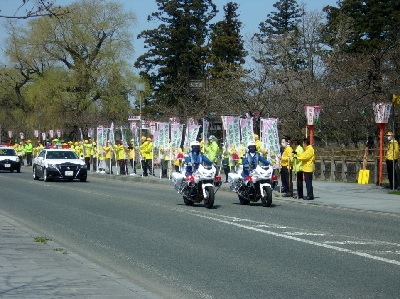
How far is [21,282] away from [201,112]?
46624mm

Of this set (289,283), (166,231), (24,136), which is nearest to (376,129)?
(166,231)

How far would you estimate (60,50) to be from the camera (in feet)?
227

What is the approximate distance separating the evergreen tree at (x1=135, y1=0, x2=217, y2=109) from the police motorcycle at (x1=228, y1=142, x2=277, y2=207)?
47.5m

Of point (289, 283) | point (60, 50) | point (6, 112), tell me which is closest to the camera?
point (289, 283)

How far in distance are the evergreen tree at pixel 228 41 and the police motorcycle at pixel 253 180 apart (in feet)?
147

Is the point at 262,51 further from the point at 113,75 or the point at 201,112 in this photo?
the point at 113,75

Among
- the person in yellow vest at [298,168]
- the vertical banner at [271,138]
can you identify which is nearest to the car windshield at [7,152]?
the vertical banner at [271,138]

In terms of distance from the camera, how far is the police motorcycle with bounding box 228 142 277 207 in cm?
2286

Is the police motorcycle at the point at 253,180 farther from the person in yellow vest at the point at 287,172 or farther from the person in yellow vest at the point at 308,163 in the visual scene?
the person in yellow vest at the point at 287,172

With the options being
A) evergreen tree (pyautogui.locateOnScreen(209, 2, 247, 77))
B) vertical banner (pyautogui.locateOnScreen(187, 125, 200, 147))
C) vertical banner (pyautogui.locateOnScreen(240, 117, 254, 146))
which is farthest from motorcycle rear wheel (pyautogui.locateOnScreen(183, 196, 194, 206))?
evergreen tree (pyautogui.locateOnScreen(209, 2, 247, 77))

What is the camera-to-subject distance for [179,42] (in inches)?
2867

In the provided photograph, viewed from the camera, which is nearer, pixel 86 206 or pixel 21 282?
pixel 21 282

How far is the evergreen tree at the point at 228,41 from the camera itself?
2803 inches

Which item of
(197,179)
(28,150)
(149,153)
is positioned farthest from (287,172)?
(28,150)
